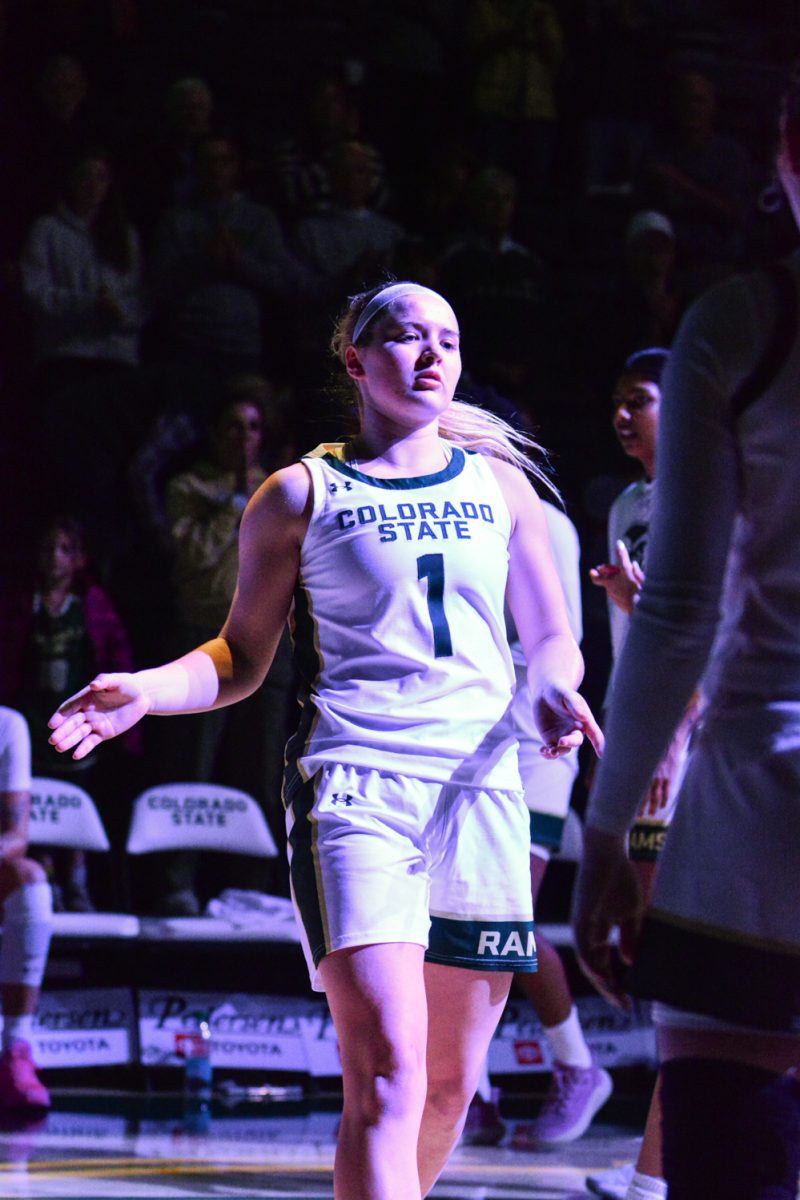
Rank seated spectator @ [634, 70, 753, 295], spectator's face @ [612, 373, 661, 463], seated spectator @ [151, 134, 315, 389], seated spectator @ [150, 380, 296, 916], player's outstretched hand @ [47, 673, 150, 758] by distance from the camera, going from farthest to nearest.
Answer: seated spectator @ [634, 70, 753, 295] → seated spectator @ [151, 134, 315, 389] → seated spectator @ [150, 380, 296, 916] → spectator's face @ [612, 373, 661, 463] → player's outstretched hand @ [47, 673, 150, 758]

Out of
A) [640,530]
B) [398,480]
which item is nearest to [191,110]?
[640,530]

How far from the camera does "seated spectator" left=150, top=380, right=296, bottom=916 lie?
8195 mm

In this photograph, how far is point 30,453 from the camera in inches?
367

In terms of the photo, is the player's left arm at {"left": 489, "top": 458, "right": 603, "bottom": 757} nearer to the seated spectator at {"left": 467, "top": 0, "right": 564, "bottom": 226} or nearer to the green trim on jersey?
the green trim on jersey

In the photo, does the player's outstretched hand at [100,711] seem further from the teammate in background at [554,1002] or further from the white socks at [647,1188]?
the teammate in background at [554,1002]

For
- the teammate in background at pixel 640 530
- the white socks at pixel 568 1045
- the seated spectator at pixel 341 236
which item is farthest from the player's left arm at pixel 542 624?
the seated spectator at pixel 341 236

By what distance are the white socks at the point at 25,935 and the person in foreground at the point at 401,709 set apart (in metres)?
3.62

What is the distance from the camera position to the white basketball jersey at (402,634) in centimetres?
336

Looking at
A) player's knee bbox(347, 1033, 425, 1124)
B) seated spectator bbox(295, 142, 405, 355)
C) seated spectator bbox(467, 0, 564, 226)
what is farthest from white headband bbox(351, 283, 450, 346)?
seated spectator bbox(467, 0, 564, 226)

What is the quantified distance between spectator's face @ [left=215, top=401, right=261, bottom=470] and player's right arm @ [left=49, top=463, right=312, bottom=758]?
4.73 m

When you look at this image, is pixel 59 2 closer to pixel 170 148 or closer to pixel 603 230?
pixel 170 148

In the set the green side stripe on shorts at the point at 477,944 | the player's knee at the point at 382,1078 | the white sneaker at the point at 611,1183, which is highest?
the green side stripe on shorts at the point at 477,944

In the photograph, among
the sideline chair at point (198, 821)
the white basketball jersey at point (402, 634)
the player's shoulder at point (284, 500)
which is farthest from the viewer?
the sideline chair at point (198, 821)

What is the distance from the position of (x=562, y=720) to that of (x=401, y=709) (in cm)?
31
